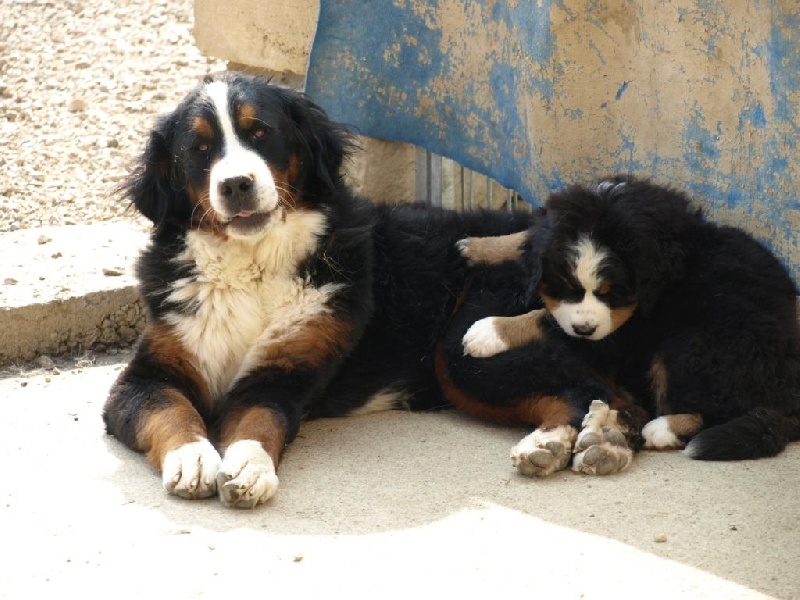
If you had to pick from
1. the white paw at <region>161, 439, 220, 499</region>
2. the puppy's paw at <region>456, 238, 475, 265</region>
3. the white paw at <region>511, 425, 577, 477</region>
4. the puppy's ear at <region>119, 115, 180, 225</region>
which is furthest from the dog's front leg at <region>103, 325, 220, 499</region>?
the puppy's paw at <region>456, 238, 475, 265</region>

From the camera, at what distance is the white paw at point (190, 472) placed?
3957mm

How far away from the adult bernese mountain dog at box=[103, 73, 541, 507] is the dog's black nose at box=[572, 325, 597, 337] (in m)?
0.75

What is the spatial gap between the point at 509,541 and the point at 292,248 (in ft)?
5.50

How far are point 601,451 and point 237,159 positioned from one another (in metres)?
1.68

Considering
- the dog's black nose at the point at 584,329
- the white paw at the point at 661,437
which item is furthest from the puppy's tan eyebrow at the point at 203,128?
the white paw at the point at 661,437

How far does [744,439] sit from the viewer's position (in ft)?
13.6

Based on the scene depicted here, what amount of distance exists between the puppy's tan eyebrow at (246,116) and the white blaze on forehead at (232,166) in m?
0.03

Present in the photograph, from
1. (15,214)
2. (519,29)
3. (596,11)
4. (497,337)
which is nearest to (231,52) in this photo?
(15,214)

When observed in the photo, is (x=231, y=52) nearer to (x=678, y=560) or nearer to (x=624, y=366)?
(x=624, y=366)

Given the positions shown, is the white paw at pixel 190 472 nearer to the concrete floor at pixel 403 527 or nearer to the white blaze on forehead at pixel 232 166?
the concrete floor at pixel 403 527

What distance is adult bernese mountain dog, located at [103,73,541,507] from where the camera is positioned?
4.43 meters

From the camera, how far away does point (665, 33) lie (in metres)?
4.89

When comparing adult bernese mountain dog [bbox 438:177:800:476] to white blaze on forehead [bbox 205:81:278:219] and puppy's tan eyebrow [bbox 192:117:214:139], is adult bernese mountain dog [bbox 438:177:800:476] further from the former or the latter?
puppy's tan eyebrow [bbox 192:117:214:139]

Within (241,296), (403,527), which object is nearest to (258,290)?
(241,296)
